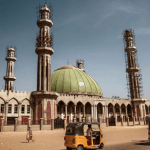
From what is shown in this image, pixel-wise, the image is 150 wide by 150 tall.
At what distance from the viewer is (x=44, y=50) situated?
39.9 meters

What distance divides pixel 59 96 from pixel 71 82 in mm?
9050

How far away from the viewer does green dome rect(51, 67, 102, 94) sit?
52.5m

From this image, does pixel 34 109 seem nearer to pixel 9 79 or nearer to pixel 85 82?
pixel 9 79

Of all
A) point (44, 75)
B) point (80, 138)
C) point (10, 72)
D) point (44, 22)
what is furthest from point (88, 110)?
point (80, 138)

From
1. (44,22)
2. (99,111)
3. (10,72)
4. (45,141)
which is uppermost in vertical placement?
(44,22)

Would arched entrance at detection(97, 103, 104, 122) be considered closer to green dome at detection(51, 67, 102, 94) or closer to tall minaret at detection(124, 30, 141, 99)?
green dome at detection(51, 67, 102, 94)

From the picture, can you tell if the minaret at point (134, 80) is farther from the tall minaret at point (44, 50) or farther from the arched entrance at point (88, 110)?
the tall minaret at point (44, 50)

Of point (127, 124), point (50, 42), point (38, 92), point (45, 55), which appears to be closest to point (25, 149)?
point (38, 92)

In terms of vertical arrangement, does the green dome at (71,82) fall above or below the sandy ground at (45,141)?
above

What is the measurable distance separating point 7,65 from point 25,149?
42.5 meters

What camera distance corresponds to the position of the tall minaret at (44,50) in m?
38.2

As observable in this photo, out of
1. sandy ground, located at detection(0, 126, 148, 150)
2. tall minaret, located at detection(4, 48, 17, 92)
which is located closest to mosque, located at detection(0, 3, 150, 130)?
tall minaret, located at detection(4, 48, 17, 92)

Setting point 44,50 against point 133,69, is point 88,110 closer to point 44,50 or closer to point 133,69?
point 133,69

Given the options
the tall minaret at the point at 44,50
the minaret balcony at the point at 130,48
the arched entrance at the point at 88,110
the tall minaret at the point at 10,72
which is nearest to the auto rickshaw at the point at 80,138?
the tall minaret at the point at 44,50
